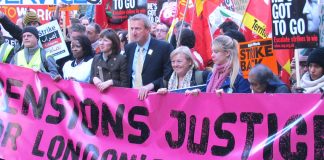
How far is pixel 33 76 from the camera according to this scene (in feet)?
24.8

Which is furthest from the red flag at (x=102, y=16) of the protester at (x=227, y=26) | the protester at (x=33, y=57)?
the protester at (x=33, y=57)

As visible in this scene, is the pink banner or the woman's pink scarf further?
the woman's pink scarf

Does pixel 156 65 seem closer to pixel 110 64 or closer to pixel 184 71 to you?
pixel 110 64

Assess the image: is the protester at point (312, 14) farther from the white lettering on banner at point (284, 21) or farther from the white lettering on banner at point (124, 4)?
the white lettering on banner at point (124, 4)

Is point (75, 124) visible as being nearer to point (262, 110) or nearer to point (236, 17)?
point (262, 110)


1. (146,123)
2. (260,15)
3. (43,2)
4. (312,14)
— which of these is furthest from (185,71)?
(43,2)

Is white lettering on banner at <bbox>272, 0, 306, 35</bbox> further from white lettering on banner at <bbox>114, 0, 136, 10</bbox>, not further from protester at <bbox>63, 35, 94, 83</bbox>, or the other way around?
white lettering on banner at <bbox>114, 0, 136, 10</bbox>

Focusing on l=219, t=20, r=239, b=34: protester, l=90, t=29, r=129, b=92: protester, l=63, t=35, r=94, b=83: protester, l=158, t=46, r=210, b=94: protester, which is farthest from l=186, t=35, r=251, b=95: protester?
l=219, t=20, r=239, b=34: protester

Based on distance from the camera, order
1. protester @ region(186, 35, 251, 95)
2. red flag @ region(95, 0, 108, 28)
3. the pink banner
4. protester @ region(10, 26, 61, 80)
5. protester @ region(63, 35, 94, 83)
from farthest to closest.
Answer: red flag @ region(95, 0, 108, 28) < protester @ region(10, 26, 61, 80) < protester @ region(63, 35, 94, 83) < protester @ region(186, 35, 251, 95) < the pink banner

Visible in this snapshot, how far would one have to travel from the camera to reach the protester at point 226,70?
21.3ft

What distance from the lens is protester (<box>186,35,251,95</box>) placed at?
6.48m

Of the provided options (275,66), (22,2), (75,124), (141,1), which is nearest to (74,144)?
(75,124)

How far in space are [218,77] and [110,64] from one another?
4.73 ft

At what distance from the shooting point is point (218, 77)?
658cm
